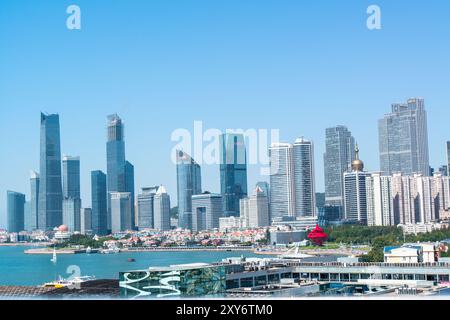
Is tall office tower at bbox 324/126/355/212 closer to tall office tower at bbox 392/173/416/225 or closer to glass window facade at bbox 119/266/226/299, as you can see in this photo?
tall office tower at bbox 392/173/416/225

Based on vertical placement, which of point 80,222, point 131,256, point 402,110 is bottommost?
point 131,256

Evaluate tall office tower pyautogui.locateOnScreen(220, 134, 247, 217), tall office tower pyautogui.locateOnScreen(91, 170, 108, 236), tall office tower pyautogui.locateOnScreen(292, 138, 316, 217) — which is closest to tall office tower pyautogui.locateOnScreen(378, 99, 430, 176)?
tall office tower pyautogui.locateOnScreen(292, 138, 316, 217)

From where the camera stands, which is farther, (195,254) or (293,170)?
(195,254)

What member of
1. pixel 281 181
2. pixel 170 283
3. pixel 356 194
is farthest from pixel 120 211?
pixel 170 283

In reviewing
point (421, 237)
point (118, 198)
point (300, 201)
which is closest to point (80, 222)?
point (118, 198)

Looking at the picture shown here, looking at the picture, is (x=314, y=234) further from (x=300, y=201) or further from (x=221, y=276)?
(x=221, y=276)
